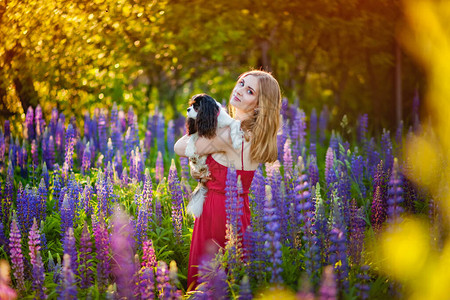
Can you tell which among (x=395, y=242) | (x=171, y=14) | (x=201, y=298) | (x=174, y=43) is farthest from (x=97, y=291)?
(x=174, y=43)

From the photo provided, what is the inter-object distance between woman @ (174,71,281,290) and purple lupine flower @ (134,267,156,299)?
1.63 ft

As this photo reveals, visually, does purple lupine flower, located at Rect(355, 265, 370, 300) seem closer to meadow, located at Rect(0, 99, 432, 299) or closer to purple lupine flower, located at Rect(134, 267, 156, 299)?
meadow, located at Rect(0, 99, 432, 299)

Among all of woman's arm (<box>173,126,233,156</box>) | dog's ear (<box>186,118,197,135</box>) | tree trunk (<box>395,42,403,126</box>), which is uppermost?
tree trunk (<box>395,42,403,126</box>)

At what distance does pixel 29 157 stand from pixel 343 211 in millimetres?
3785

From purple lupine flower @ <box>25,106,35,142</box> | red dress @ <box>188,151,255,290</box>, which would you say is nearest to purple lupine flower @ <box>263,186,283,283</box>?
red dress @ <box>188,151,255,290</box>

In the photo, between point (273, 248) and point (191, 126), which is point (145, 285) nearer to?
point (273, 248)

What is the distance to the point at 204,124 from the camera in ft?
11.2

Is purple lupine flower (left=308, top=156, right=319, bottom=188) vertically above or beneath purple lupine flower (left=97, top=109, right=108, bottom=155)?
beneath

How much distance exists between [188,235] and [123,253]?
954mm

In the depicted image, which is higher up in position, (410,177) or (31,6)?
(31,6)

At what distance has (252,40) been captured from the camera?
902 centimetres

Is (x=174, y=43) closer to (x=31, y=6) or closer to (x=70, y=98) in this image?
(x=70, y=98)

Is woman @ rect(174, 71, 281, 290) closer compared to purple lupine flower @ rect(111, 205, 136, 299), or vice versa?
purple lupine flower @ rect(111, 205, 136, 299)

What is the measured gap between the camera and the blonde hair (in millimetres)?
3551
